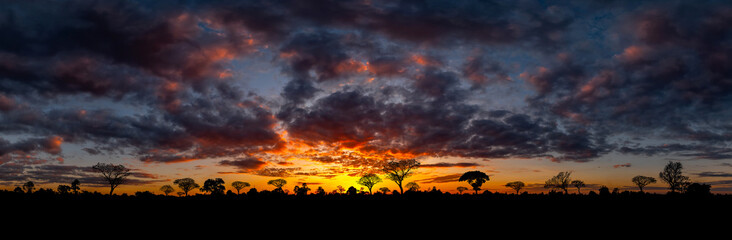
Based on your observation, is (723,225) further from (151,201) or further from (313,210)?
(151,201)

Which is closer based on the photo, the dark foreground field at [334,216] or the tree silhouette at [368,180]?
the dark foreground field at [334,216]

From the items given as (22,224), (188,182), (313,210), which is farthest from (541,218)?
(188,182)

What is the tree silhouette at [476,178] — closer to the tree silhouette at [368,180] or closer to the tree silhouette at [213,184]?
the tree silhouette at [368,180]

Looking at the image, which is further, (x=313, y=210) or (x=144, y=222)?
(x=313, y=210)

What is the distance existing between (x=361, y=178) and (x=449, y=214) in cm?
12101

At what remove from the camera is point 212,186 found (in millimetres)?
120812

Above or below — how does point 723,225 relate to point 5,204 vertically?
below

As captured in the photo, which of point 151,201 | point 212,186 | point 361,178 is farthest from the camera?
point 361,178

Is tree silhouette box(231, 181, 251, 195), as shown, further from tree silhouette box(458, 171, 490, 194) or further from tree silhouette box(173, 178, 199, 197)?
tree silhouette box(458, 171, 490, 194)

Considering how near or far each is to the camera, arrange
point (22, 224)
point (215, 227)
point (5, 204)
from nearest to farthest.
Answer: point (22, 224) < point (215, 227) < point (5, 204)

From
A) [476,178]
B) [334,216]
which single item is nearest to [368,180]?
[476,178]

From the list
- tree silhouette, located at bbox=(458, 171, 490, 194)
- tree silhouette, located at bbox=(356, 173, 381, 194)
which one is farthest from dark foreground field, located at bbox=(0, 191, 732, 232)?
tree silhouette, located at bbox=(356, 173, 381, 194)

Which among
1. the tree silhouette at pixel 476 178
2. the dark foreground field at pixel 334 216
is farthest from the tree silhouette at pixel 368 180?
the dark foreground field at pixel 334 216

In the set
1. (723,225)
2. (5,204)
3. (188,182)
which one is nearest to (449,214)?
(723,225)
